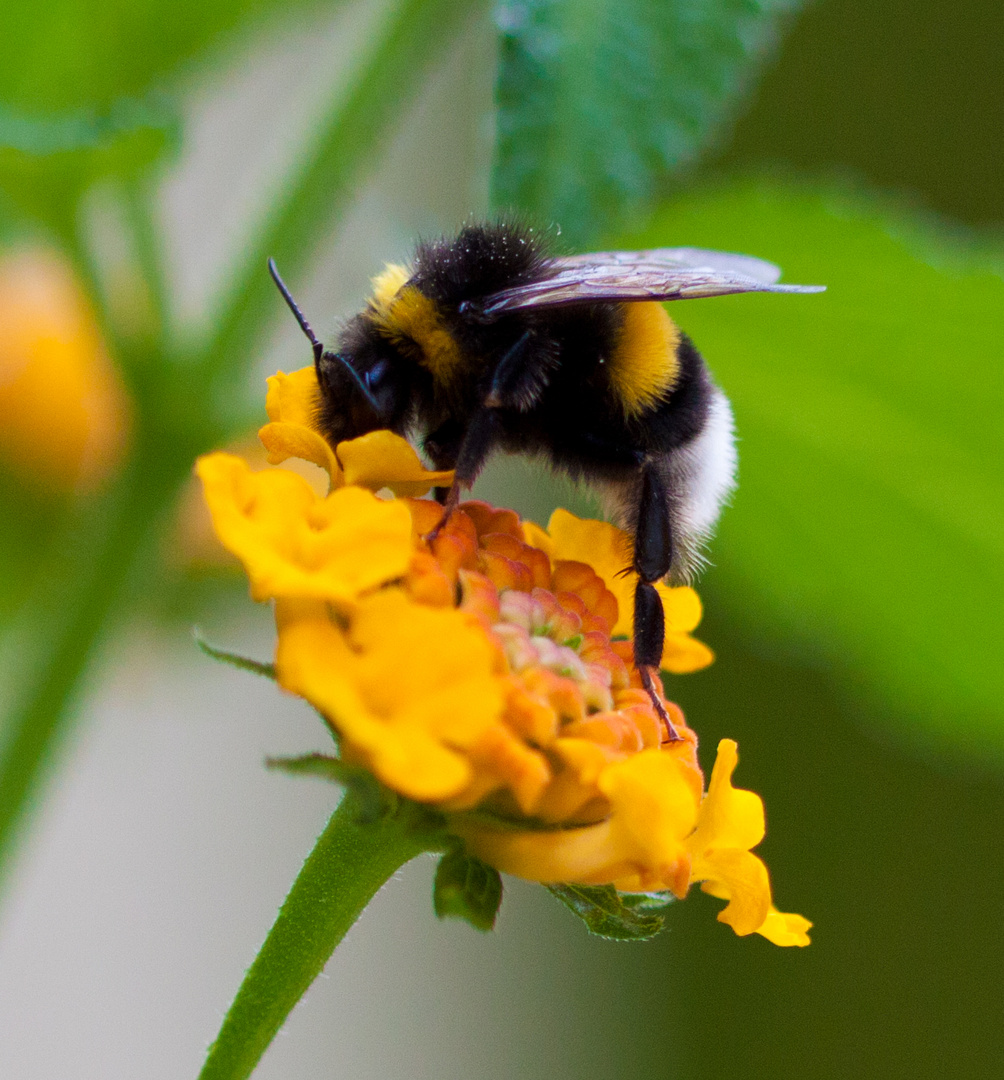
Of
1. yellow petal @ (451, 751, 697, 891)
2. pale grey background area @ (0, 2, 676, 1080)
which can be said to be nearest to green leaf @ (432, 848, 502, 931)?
yellow petal @ (451, 751, 697, 891)

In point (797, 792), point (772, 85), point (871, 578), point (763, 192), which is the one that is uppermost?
point (763, 192)

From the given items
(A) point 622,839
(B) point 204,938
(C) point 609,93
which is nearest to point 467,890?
(A) point 622,839

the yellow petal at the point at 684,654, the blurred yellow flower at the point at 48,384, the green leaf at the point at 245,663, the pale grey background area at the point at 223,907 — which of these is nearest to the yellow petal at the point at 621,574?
the yellow petal at the point at 684,654

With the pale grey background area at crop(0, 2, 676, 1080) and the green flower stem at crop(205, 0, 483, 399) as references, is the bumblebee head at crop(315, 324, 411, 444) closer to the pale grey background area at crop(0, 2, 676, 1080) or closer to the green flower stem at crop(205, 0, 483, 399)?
the green flower stem at crop(205, 0, 483, 399)

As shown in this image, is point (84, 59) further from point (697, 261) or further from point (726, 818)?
point (726, 818)

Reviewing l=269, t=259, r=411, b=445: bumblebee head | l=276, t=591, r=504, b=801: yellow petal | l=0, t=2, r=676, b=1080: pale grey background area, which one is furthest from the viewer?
l=0, t=2, r=676, b=1080: pale grey background area

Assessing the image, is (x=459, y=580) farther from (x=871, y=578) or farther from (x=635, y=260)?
(x=871, y=578)

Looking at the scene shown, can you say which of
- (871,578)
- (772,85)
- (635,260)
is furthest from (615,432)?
(772,85)
